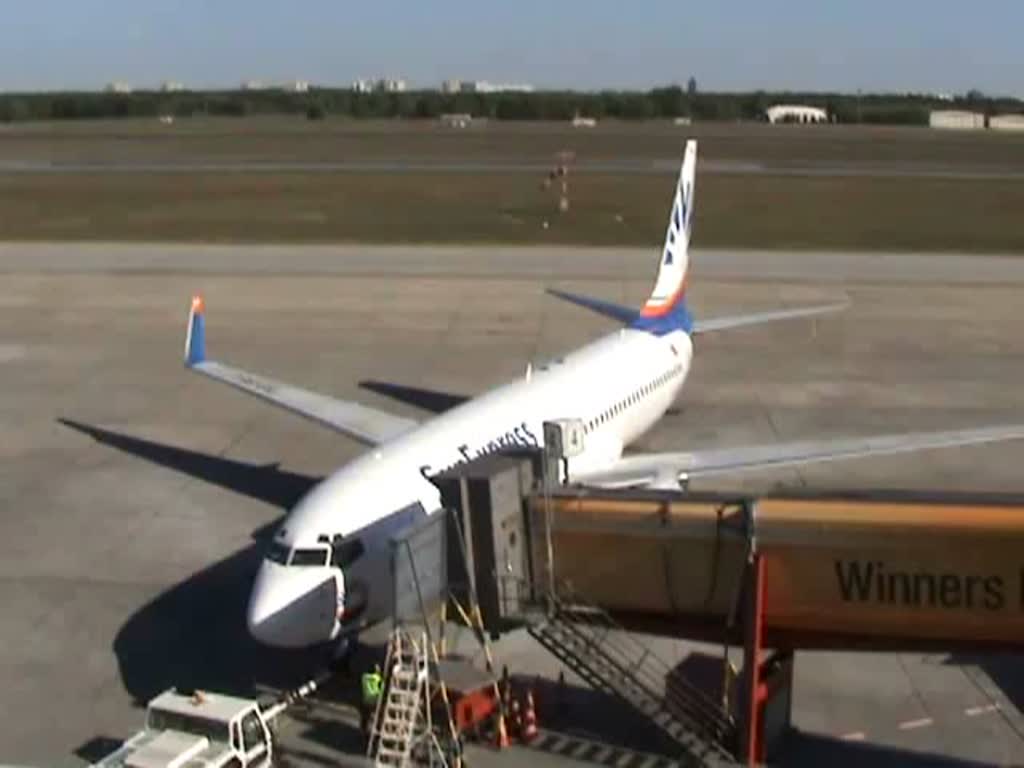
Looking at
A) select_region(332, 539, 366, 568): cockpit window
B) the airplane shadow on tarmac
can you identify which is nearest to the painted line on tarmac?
select_region(332, 539, 366, 568): cockpit window

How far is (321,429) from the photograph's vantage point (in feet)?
151

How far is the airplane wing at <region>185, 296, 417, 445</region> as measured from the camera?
3816 centimetres

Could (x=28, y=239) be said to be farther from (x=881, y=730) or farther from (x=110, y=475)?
(x=881, y=730)

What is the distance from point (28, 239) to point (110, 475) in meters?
55.2

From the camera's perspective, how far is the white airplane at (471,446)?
25188mm

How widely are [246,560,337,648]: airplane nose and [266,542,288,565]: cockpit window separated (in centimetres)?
34

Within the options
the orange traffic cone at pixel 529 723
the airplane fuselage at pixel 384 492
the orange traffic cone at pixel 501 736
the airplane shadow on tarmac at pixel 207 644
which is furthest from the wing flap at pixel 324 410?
the orange traffic cone at pixel 501 736

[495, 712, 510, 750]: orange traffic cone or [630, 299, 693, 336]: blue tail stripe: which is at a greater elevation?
[630, 299, 693, 336]: blue tail stripe

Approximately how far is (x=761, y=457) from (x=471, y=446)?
821cm

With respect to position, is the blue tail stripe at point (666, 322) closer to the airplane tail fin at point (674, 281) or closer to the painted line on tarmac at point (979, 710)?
the airplane tail fin at point (674, 281)

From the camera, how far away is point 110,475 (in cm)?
4094

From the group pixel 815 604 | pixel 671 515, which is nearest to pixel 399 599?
pixel 671 515

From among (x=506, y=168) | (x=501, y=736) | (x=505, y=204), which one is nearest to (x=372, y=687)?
(x=501, y=736)

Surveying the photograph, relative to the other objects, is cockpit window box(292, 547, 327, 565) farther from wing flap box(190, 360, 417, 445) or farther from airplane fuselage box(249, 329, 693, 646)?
wing flap box(190, 360, 417, 445)
